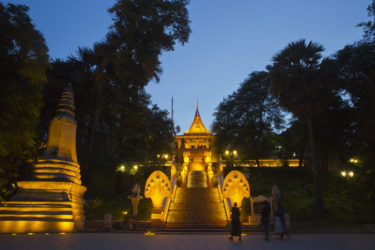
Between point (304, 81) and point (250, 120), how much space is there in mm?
11865

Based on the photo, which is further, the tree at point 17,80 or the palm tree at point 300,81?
the palm tree at point 300,81

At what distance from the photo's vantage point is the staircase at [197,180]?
2603 cm

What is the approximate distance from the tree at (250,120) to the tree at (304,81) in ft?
33.4

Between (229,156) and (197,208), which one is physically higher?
(229,156)

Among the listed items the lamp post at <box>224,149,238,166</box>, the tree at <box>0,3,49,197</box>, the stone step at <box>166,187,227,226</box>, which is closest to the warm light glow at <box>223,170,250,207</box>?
the stone step at <box>166,187,227,226</box>

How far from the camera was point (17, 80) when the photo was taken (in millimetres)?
13094

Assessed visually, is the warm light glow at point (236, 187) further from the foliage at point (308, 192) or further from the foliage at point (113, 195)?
the foliage at point (113, 195)

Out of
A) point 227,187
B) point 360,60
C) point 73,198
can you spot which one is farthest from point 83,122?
point 360,60

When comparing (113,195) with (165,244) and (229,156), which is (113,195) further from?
(165,244)

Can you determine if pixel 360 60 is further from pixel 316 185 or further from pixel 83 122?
pixel 83 122

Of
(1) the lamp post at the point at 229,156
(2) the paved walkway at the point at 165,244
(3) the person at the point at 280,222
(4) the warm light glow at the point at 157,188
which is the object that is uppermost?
(1) the lamp post at the point at 229,156

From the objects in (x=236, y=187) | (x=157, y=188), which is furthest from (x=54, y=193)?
(x=236, y=187)

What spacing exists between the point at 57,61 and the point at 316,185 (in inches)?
774

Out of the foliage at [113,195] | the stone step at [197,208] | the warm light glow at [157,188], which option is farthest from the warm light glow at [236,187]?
the foliage at [113,195]
